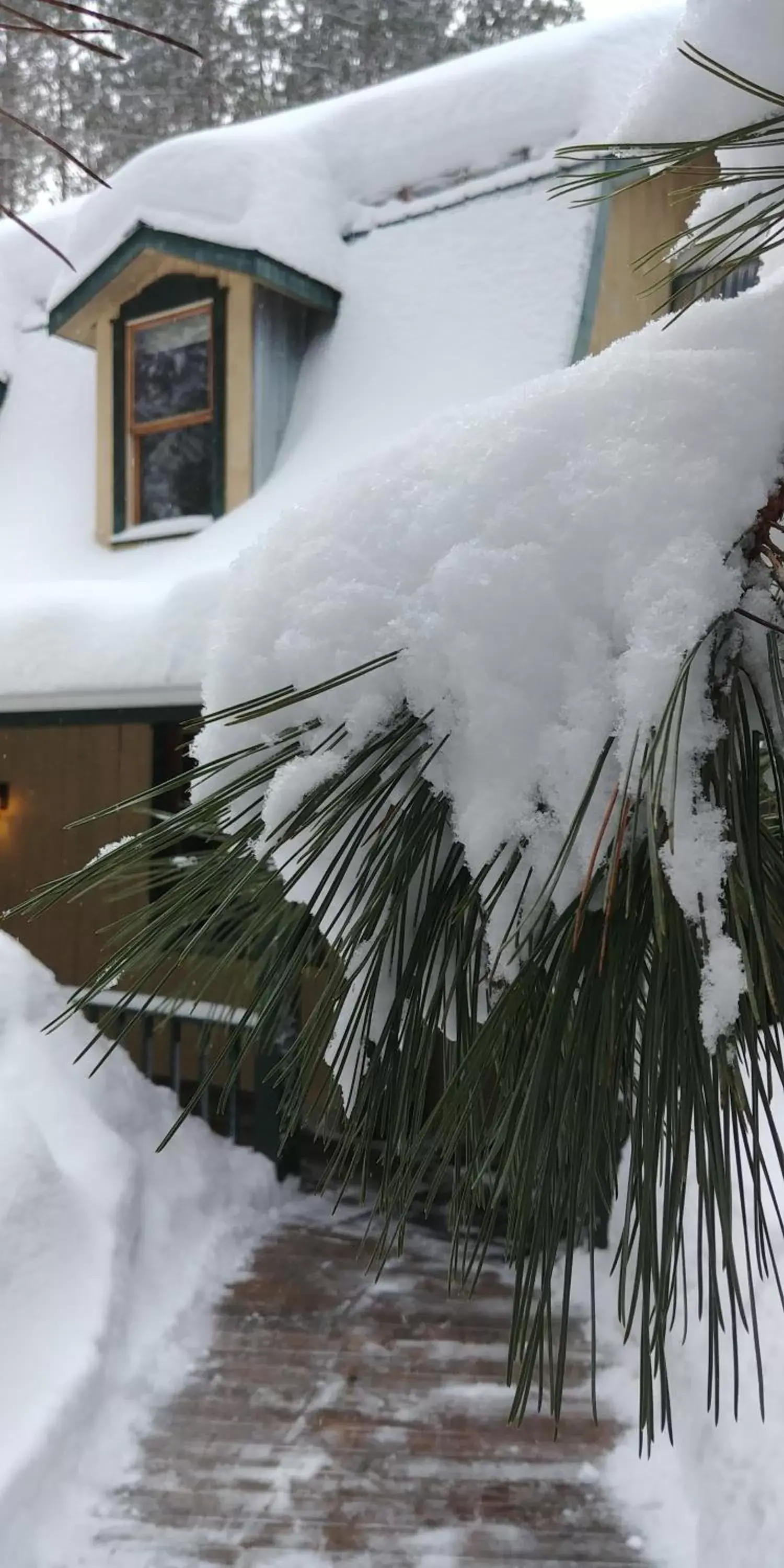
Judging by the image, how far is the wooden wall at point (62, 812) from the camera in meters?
6.68

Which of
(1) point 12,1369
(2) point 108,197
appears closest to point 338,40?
(2) point 108,197

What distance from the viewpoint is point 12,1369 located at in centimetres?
302

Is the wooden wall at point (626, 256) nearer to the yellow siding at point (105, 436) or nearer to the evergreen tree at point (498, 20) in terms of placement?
the yellow siding at point (105, 436)

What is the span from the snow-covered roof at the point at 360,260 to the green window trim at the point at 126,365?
0.30 metres

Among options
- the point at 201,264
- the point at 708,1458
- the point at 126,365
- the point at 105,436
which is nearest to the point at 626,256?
the point at 201,264

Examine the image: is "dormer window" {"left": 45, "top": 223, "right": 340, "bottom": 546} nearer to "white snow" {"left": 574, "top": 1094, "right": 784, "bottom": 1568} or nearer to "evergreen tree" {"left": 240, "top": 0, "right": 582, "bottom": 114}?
"white snow" {"left": 574, "top": 1094, "right": 784, "bottom": 1568}

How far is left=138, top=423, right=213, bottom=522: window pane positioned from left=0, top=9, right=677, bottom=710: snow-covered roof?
31cm

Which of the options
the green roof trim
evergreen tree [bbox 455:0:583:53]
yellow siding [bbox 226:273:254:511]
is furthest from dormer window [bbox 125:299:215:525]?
evergreen tree [bbox 455:0:583:53]

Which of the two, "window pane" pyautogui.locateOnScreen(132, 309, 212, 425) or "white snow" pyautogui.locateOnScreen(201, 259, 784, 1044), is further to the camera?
"window pane" pyautogui.locateOnScreen(132, 309, 212, 425)

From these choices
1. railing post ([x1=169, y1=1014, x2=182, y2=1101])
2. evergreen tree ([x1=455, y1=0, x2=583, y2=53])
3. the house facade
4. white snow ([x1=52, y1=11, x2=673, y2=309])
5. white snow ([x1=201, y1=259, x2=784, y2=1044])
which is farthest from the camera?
evergreen tree ([x1=455, y1=0, x2=583, y2=53])

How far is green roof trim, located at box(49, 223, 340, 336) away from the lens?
231 inches

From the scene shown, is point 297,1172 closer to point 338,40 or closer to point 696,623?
point 696,623

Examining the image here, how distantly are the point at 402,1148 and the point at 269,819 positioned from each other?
0.34 m

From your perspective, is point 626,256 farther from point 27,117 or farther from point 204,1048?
point 27,117
